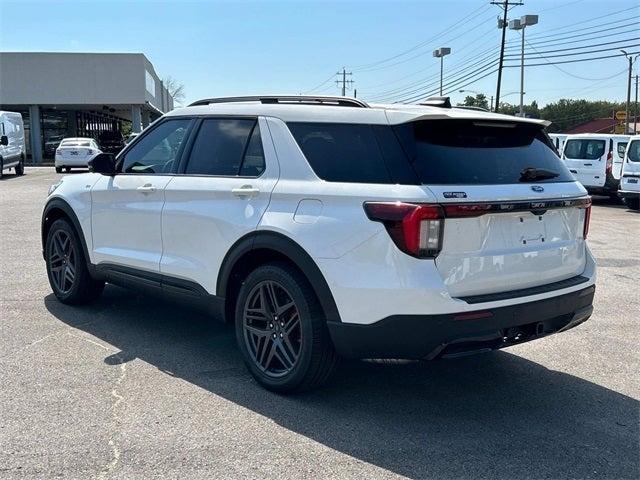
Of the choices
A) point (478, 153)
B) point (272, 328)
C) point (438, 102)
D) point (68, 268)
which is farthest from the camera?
point (68, 268)

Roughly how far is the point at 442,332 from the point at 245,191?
1633 mm

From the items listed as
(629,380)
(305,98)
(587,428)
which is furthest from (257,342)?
(629,380)

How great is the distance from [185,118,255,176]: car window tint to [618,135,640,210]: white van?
14714 millimetres

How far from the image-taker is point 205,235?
4.65 meters

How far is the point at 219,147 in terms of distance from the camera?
4.84 metres

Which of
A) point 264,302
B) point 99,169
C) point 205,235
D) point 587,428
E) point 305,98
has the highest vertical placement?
point 305,98

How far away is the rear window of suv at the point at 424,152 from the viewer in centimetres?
375

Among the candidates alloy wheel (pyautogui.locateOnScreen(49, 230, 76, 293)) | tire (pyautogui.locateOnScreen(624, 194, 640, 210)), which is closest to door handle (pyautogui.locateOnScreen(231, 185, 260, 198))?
alloy wheel (pyautogui.locateOnScreen(49, 230, 76, 293))

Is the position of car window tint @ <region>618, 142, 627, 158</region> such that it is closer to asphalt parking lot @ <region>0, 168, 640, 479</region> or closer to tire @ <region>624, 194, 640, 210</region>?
tire @ <region>624, 194, 640, 210</region>

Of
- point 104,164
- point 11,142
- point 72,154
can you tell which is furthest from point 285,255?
point 72,154

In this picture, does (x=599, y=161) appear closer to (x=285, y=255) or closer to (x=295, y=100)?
(x=295, y=100)

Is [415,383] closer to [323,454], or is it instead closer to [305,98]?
[323,454]

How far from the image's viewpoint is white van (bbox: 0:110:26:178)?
24.3 metres

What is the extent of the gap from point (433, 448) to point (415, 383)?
99cm
